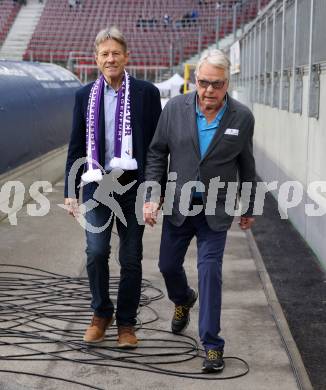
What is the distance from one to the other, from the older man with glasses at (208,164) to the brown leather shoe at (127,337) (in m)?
0.58

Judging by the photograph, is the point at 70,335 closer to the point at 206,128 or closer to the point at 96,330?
the point at 96,330

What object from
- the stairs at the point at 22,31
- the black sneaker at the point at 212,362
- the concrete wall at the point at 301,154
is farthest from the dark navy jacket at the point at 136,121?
the stairs at the point at 22,31

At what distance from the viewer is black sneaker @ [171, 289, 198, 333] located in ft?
17.2

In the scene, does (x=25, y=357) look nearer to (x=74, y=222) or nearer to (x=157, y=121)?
(x=157, y=121)

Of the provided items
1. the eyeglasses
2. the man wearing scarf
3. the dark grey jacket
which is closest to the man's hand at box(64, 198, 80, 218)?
the man wearing scarf

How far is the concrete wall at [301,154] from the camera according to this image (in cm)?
798

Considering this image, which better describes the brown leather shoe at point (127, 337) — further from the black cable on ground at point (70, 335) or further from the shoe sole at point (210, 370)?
the shoe sole at point (210, 370)

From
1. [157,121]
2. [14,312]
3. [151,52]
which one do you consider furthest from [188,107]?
[151,52]

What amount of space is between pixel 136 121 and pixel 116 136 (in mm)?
171

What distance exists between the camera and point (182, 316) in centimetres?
529

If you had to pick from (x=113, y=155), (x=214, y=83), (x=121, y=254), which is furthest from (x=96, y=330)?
(x=214, y=83)

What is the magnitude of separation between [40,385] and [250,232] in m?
5.47

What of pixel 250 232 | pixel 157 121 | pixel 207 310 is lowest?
pixel 250 232

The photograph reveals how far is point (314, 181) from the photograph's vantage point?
27.5ft
